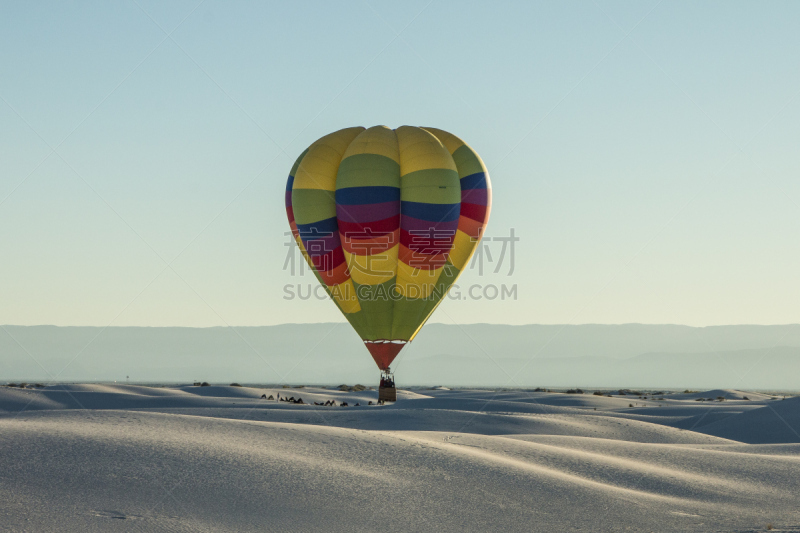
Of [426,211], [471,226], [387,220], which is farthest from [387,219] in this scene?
[471,226]

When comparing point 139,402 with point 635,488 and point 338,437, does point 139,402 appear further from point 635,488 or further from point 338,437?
point 635,488

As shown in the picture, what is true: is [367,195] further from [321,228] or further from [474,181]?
[474,181]

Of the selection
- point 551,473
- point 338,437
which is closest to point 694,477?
point 551,473

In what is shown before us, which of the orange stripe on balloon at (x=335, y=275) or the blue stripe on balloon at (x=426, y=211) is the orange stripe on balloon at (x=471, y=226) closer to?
the blue stripe on balloon at (x=426, y=211)

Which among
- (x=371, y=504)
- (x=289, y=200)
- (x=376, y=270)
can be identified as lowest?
(x=371, y=504)

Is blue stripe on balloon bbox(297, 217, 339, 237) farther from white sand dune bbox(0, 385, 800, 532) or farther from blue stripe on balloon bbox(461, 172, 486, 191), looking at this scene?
white sand dune bbox(0, 385, 800, 532)

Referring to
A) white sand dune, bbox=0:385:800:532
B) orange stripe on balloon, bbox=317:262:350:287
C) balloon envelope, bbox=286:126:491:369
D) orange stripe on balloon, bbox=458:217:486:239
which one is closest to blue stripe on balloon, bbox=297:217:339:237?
balloon envelope, bbox=286:126:491:369

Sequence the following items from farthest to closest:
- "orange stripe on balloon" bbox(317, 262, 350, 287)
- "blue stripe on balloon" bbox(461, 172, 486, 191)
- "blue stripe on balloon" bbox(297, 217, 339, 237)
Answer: "blue stripe on balloon" bbox(461, 172, 486, 191) → "orange stripe on balloon" bbox(317, 262, 350, 287) → "blue stripe on balloon" bbox(297, 217, 339, 237)
